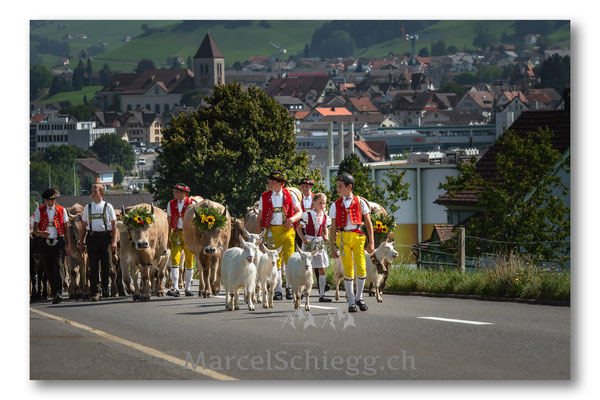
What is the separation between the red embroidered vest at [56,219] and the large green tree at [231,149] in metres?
30.3

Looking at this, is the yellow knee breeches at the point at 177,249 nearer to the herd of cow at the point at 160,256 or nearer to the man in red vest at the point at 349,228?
the herd of cow at the point at 160,256

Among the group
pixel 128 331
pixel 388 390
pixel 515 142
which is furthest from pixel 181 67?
pixel 515 142

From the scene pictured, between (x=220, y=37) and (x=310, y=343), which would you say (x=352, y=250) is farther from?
(x=220, y=37)

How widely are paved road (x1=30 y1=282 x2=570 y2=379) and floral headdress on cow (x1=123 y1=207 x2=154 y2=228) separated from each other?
90.2 inches

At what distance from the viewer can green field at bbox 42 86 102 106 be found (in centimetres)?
1695

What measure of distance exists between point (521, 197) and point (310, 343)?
14159 mm

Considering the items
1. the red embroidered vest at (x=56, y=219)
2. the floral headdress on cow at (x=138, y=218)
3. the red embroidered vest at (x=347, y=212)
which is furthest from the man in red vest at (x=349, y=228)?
the red embroidered vest at (x=56, y=219)

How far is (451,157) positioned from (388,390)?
2740 centimetres

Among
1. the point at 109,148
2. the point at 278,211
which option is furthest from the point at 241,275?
the point at 109,148

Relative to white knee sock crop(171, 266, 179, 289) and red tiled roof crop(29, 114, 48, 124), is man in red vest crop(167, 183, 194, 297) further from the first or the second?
red tiled roof crop(29, 114, 48, 124)

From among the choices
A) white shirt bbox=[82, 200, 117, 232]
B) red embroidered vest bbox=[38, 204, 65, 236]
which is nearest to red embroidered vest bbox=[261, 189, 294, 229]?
white shirt bbox=[82, 200, 117, 232]

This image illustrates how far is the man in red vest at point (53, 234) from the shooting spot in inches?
736

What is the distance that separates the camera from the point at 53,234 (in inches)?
743

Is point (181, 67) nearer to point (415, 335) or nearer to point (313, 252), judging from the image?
point (313, 252)
